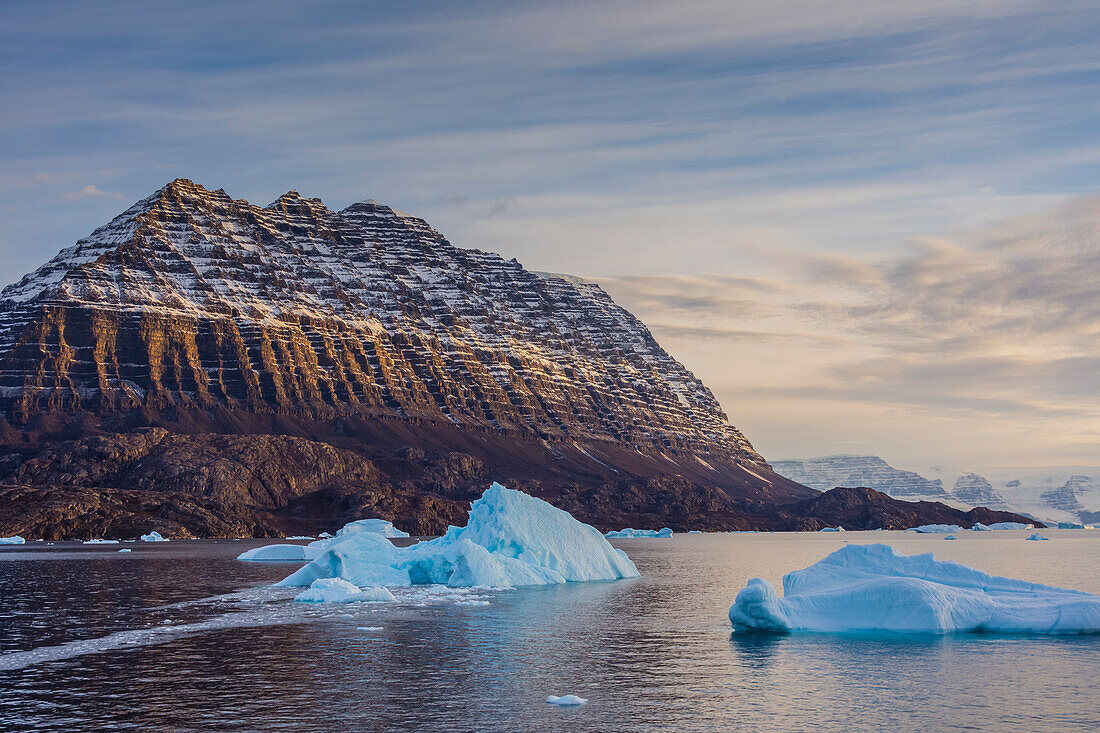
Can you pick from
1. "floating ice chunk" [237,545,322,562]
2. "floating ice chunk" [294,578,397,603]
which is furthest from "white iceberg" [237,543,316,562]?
"floating ice chunk" [294,578,397,603]

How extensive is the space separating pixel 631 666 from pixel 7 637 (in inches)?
1106

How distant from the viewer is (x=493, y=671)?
34531mm

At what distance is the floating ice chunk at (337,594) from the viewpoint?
5728 centimetres

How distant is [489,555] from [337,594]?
13.9 metres

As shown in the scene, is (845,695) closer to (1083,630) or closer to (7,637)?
(1083,630)

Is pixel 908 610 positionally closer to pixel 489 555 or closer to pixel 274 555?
pixel 489 555

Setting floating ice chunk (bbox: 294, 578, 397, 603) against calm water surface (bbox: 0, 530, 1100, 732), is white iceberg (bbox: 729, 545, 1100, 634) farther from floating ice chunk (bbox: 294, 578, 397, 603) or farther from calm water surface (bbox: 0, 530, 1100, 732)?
floating ice chunk (bbox: 294, 578, 397, 603)

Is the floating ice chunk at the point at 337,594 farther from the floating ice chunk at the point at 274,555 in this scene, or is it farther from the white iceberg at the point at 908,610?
the floating ice chunk at the point at 274,555

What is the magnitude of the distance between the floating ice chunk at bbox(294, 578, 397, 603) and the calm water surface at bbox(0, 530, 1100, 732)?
126 centimetres

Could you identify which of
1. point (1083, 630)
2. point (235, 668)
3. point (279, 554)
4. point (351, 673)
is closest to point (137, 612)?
point (235, 668)

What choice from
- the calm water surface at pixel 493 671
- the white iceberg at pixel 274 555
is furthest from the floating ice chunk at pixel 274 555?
the calm water surface at pixel 493 671

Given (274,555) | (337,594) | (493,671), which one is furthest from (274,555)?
(493,671)

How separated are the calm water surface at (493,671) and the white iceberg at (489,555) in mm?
9577

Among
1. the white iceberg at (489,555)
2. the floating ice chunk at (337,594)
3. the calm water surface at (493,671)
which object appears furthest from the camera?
the white iceberg at (489,555)
